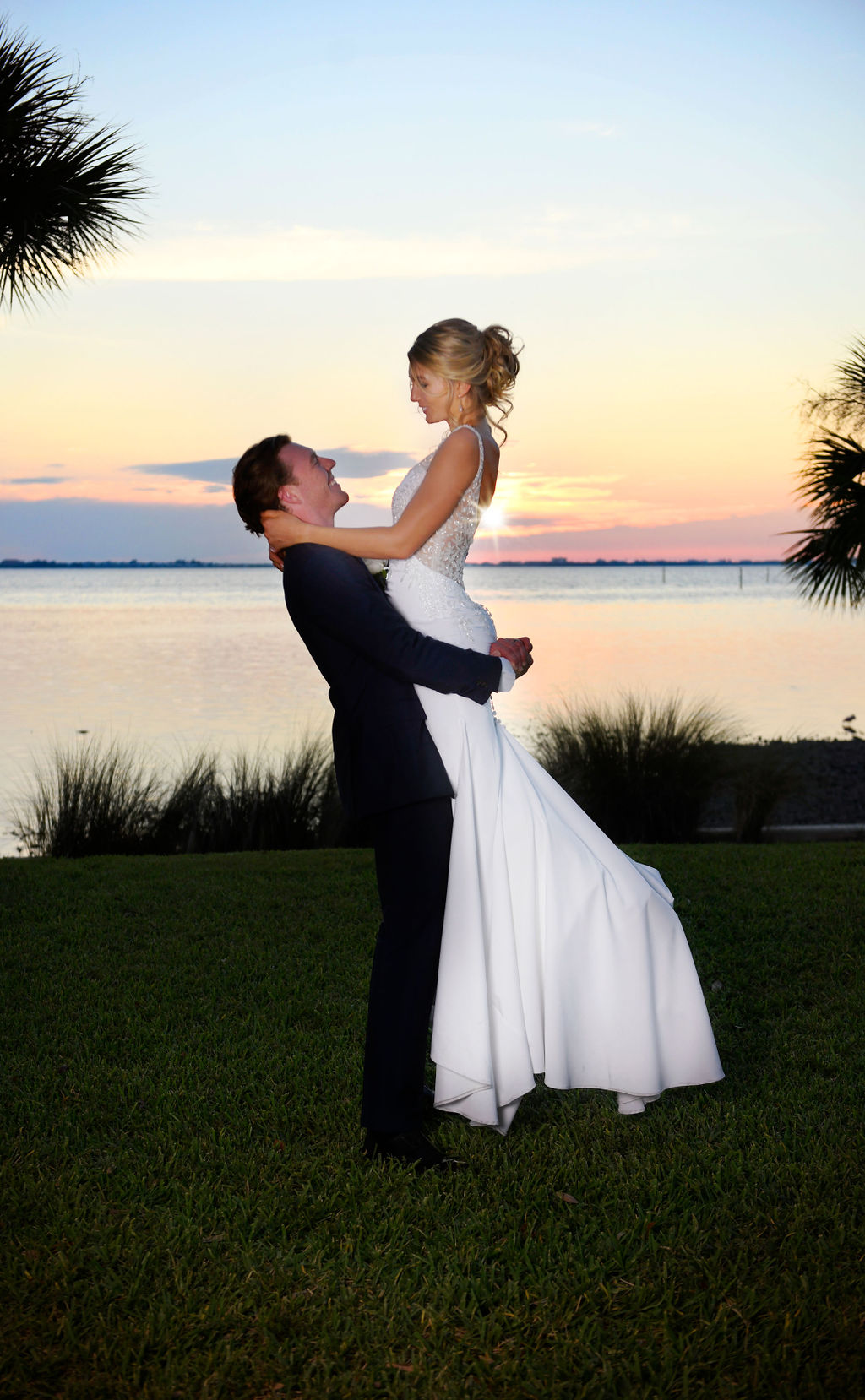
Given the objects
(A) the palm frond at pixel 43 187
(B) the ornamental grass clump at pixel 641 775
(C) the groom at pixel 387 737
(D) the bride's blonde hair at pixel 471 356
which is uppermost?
(A) the palm frond at pixel 43 187

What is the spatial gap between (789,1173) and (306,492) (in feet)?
7.76

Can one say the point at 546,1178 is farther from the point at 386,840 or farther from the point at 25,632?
the point at 25,632

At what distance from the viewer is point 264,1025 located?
4.66 metres

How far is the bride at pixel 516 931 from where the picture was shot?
131 inches

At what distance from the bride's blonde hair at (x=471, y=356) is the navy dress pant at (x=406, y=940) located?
122cm

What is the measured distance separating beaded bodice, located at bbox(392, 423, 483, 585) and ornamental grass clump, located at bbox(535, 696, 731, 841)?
6.35 metres

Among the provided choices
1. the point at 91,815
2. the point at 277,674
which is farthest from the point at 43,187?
the point at 277,674

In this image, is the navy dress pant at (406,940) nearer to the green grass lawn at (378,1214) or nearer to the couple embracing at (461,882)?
the couple embracing at (461,882)

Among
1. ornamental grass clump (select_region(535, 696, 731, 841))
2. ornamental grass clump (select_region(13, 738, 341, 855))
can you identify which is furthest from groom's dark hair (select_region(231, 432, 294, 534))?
ornamental grass clump (select_region(535, 696, 731, 841))

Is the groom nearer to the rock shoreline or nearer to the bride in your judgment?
the bride

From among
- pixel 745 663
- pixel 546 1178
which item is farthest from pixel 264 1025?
pixel 745 663

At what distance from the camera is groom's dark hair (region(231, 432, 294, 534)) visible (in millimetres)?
3309

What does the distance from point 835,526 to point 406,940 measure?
8.32 metres

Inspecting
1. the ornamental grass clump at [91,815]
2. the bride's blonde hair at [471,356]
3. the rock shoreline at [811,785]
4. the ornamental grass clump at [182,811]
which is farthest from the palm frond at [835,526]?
the bride's blonde hair at [471,356]
